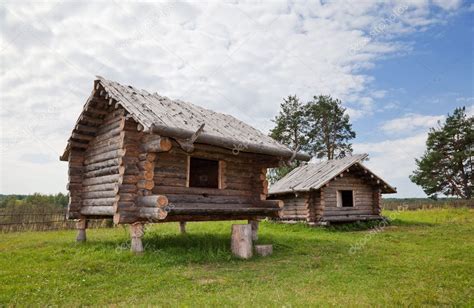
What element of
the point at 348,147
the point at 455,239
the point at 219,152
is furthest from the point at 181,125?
the point at 348,147

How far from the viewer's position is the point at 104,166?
37.3ft

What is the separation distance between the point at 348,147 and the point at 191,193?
27834 millimetres

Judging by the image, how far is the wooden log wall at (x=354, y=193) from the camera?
20219mm

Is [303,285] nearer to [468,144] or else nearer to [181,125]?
[181,125]

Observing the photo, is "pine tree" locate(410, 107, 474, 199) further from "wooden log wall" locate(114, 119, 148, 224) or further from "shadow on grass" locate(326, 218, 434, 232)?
"wooden log wall" locate(114, 119, 148, 224)

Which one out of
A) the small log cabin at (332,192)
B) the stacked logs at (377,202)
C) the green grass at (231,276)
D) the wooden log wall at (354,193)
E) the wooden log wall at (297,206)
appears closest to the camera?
the green grass at (231,276)

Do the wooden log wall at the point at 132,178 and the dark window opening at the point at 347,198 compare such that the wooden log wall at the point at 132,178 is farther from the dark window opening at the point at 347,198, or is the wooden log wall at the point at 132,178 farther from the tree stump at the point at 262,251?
the dark window opening at the point at 347,198

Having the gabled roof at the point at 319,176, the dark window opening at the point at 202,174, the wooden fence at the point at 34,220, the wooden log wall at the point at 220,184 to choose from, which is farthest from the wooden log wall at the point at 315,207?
the wooden fence at the point at 34,220

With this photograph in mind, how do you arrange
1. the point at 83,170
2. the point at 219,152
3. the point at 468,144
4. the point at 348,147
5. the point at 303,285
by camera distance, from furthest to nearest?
the point at 468,144, the point at 348,147, the point at 83,170, the point at 219,152, the point at 303,285

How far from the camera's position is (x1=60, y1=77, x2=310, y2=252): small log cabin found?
31.0 ft

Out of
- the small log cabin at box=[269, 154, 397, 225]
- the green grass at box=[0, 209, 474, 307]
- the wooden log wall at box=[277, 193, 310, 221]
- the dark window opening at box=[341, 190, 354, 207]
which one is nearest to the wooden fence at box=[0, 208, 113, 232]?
the green grass at box=[0, 209, 474, 307]

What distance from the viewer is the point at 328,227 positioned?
19766 mm

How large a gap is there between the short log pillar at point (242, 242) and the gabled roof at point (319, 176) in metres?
9.61

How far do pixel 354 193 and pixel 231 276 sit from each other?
15.8m
